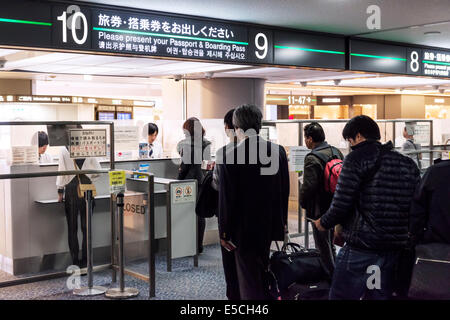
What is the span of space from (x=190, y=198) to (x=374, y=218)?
10.5 feet

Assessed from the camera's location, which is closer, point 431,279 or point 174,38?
point 431,279

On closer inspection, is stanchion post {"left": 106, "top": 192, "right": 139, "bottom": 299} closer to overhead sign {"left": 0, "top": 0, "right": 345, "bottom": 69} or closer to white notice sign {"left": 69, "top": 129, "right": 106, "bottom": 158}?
white notice sign {"left": 69, "top": 129, "right": 106, "bottom": 158}

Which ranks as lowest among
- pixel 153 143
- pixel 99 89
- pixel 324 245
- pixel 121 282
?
pixel 121 282

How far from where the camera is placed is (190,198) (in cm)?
604

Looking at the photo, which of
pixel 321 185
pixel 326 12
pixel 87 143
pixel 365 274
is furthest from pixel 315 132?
pixel 87 143

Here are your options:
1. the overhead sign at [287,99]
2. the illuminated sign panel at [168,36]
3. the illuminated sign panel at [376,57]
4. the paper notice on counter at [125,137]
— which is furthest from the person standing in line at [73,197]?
the overhead sign at [287,99]

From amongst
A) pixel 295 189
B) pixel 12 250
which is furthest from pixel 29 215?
pixel 295 189

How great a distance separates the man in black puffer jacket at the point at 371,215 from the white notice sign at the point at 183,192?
2.92 metres

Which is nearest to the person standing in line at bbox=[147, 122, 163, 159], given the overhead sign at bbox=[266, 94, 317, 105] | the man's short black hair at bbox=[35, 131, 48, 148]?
the man's short black hair at bbox=[35, 131, 48, 148]

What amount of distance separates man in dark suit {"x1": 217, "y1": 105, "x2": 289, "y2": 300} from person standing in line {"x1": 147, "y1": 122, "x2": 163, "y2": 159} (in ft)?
18.0

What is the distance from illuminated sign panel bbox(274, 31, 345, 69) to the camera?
571 cm

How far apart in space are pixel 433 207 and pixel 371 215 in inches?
17.2

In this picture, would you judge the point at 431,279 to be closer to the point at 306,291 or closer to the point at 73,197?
the point at 306,291

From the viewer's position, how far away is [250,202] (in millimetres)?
3254
